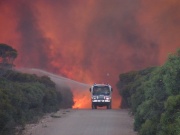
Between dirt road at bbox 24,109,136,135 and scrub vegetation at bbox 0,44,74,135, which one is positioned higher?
scrub vegetation at bbox 0,44,74,135

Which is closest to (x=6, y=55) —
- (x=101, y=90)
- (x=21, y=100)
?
(x=101, y=90)

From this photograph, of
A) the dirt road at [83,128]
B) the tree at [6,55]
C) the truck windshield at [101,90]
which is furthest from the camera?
the tree at [6,55]

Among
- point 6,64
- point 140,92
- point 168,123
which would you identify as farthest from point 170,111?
point 6,64

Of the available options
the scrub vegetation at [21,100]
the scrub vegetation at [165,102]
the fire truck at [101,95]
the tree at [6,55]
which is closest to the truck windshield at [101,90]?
the fire truck at [101,95]

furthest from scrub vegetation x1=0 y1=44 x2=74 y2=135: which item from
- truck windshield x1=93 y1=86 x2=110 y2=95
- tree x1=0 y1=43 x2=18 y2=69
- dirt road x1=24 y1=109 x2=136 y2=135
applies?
truck windshield x1=93 y1=86 x2=110 y2=95

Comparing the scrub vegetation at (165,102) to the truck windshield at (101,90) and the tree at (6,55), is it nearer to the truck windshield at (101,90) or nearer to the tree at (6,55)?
the truck windshield at (101,90)

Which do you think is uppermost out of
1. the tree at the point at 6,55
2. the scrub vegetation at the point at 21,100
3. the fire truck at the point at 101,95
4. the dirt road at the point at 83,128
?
the tree at the point at 6,55

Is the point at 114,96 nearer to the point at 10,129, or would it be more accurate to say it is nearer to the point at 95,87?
the point at 95,87

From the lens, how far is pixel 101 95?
52094 mm

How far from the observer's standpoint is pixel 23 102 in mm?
29406

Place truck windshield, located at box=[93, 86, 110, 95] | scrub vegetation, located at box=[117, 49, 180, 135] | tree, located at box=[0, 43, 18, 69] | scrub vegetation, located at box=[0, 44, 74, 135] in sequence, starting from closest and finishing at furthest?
scrub vegetation, located at box=[117, 49, 180, 135] < scrub vegetation, located at box=[0, 44, 74, 135] < truck windshield, located at box=[93, 86, 110, 95] < tree, located at box=[0, 43, 18, 69]

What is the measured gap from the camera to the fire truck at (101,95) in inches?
2050

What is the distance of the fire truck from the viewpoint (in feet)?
171

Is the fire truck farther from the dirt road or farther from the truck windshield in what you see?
the dirt road
